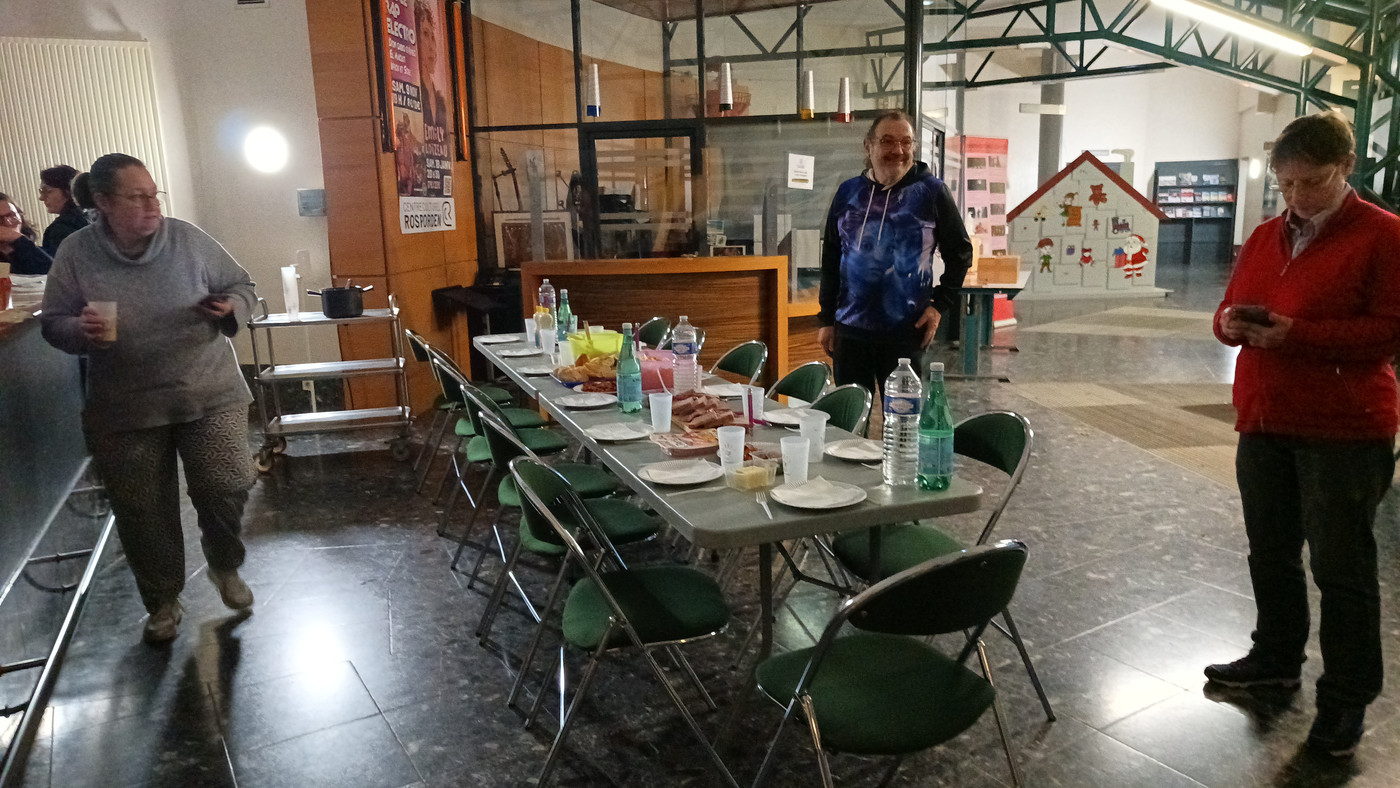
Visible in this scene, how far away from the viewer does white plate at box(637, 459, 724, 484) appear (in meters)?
2.19

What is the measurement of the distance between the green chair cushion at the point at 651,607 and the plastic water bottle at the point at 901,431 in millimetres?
534

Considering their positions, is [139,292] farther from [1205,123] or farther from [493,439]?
[1205,123]

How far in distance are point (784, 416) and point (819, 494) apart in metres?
0.74

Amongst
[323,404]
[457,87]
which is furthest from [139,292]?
[457,87]

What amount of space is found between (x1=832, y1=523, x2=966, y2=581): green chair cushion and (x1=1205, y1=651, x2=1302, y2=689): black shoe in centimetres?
84

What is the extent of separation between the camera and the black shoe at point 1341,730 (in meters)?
2.25

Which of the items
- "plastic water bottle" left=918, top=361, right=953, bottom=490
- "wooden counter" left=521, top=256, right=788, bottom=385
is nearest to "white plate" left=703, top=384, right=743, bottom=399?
"plastic water bottle" left=918, top=361, right=953, bottom=490

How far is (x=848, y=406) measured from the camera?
10.4 ft

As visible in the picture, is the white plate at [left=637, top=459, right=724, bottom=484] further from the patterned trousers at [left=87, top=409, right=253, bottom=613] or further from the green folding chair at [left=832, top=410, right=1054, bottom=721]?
the patterned trousers at [left=87, top=409, right=253, bottom=613]

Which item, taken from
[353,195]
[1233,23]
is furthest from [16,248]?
[1233,23]

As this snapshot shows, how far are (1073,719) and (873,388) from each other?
1596mm

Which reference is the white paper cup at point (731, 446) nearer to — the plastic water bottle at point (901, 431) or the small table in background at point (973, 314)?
the plastic water bottle at point (901, 431)

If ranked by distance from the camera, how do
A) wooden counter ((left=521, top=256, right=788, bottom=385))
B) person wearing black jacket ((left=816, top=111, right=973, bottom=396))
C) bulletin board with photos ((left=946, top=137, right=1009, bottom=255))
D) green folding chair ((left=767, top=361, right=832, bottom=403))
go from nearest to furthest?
person wearing black jacket ((left=816, top=111, right=973, bottom=396)) < green folding chair ((left=767, top=361, right=832, bottom=403)) < wooden counter ((left=521, top=256, right=788, bottom=385)) < bulletin board with photos ((left=946, top=137, right=1009, bottom=255))

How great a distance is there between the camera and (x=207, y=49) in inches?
233
